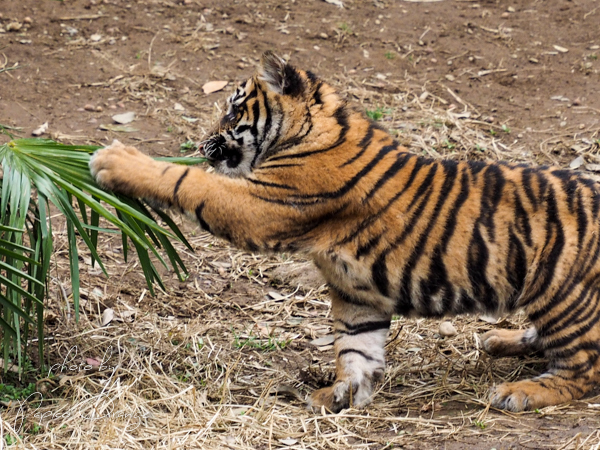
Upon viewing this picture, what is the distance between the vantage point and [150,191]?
12.2ft

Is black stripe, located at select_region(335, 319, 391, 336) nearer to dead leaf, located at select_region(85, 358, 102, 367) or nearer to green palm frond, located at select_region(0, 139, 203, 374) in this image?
green palm frond, located at select_region(0, 139, 203, 374)

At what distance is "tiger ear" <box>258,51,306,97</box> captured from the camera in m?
4.01

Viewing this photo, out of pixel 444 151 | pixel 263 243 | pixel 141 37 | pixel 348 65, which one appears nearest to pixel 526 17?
pixel 348 65

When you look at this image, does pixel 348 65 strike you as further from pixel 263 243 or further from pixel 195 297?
pixel 263 243

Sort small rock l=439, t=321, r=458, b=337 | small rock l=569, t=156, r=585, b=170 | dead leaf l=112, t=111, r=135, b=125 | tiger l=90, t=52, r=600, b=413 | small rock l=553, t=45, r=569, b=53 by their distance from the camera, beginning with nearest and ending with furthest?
1. tiger l=90, t=52, r=600, b=413
2. small rock l=439, t=321, r=458, b=337
3. small rock l=569, t=156, r=585, b=170
4. dead leaf l=112, t=111, r=135, b=125
5. small rock l=553, t=45, r=569, b=53

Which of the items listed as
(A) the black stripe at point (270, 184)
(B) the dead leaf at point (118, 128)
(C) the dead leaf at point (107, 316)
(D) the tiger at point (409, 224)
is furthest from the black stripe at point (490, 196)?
(B) the dead leaf at point (118, 128)

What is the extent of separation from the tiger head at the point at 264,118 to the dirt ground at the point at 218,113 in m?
1.12

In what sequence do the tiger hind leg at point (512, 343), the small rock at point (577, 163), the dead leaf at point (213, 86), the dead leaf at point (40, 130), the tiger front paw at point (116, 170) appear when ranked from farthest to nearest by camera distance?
the dead leaf at point (213, 86) < the small rock at point (577, 163) < the dead leaf at point (40, 130) < the tiger hind leg at point (512, 343) < the tiger front paw at point (116, 170)

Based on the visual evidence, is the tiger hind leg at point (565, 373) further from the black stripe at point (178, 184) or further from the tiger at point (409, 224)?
the black stripe at point (178, 184)

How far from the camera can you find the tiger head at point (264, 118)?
405 centimetres

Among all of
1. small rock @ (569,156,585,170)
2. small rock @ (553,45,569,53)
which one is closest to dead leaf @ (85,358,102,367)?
small rock @ (569,156,585,170)

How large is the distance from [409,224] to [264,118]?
0.93m

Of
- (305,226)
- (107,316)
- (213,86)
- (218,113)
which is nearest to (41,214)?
(305,226)

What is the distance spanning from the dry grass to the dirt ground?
0.01 metres
